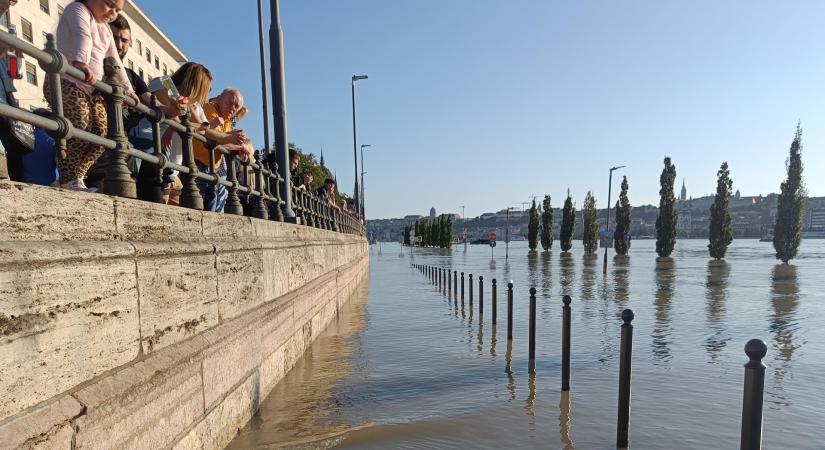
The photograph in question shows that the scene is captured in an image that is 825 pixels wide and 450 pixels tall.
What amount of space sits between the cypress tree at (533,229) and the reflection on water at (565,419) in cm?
7106

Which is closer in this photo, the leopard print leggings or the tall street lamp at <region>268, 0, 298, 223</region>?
the leopard print leggings

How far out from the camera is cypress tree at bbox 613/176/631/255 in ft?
197

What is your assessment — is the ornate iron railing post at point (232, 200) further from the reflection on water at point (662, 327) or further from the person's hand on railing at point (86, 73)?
the reflection on water at point (662, 327)

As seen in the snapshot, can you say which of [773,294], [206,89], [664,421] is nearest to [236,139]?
[206,89]

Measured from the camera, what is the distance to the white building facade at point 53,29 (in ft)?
119

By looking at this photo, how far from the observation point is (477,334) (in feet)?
33.7

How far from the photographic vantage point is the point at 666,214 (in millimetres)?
59406

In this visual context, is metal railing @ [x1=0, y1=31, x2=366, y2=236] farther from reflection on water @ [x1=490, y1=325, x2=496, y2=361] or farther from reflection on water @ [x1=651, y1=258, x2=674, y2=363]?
reflection on water @ [x1=651, y1=258, x2=674, y2=363]

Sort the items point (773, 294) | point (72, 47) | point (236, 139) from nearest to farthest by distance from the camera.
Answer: point (72, 47) → point (236, 139) → point (773, 294)

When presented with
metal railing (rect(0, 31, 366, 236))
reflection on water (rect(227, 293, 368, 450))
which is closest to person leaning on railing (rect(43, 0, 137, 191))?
metal railing (rect(0, 31, 366, 236))

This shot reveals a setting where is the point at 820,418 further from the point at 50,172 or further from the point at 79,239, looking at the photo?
the point at 50,172

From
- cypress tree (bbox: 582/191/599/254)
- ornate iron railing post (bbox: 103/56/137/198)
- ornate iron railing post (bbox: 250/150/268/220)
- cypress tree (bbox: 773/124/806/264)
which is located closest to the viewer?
ornate iron railing post (bbox: 103/56/137/198)

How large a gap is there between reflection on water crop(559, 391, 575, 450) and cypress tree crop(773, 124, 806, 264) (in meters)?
49.1

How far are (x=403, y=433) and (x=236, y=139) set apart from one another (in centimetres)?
369
